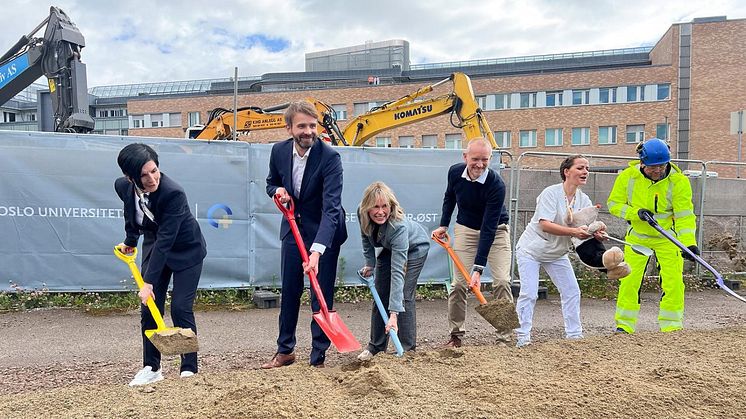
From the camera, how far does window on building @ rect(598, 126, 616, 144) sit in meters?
41.7

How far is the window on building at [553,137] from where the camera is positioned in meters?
43.0

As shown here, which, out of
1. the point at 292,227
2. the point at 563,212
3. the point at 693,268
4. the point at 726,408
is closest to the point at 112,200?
the point at 292,227

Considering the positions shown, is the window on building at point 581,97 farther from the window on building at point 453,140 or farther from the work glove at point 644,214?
the work glove at point 644,214

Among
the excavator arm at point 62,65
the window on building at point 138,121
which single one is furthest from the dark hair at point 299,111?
the window on building at point 138,121

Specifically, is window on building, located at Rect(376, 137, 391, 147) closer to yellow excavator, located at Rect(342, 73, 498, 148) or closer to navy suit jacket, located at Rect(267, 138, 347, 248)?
yellow excavator, located at Rect(342, 73, 498, 148)

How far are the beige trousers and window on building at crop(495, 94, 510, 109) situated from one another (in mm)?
41218

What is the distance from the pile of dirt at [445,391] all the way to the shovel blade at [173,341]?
374 millimetres

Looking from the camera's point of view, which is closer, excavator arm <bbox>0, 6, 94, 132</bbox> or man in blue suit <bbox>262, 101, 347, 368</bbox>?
man in blue suit <bbox>262, 101, 347, 368</bbox>

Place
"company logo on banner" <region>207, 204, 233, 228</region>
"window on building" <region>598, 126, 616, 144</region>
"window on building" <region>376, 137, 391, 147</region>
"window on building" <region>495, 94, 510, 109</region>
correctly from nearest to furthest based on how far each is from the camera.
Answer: "company logo on banner" <region>207, 204, 233, 228</region>, "window on building" <region>598, 126, 616, 144</region>, "window on building" <region>495, 94, 510, 109</region>, "window on building" <region>376, 137, 391, 147</region>

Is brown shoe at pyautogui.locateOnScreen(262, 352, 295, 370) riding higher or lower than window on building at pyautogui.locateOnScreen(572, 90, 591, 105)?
lower

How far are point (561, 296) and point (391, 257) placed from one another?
1.50 m

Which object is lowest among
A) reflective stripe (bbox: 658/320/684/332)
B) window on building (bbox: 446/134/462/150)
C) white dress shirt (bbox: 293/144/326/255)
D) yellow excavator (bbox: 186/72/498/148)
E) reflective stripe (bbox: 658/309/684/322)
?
reflective stripe (bbox: 658/320/684/332)

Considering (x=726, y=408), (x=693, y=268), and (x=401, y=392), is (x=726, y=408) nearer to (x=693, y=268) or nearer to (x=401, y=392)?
(x=401, y=392)

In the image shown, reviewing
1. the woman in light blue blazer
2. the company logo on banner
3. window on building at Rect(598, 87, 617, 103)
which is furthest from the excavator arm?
window on building at Rect(598, 87, 617, 103)
